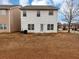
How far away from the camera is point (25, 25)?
156 ft

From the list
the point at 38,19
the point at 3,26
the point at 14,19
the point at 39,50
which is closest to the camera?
the point at 39,50

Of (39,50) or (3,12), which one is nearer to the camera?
(39,50)

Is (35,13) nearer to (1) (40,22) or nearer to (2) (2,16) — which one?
(1) (40,22)

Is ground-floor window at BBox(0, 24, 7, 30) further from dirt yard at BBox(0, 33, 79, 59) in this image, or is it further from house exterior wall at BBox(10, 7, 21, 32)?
dirt yard at BBox(0, 33, 79, 59)

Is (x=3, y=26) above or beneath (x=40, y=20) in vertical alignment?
beneath

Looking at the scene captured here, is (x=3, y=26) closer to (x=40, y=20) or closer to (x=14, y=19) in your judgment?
(x=14, y=19)

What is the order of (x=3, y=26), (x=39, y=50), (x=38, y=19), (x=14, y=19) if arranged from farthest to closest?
(x=14, y=19), (x=38, y=19), (x=3, y=26), (x=39, y=50)

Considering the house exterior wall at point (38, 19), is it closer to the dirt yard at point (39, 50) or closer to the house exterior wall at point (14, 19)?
the house exterior wall at point (14, 19)

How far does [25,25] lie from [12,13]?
420 cm

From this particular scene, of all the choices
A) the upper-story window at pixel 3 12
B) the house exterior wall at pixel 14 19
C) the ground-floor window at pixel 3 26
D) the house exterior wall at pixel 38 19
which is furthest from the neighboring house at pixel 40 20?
the upper-story window at pixel 3 12

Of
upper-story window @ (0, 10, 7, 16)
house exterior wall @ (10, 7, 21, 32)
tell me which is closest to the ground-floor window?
house exterior wall @ (10, 7, 21, 32)

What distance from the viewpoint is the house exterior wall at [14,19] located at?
48463 mm

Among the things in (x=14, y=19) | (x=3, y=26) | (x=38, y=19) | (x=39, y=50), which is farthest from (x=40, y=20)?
(x=39, y=50)

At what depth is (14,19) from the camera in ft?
167
